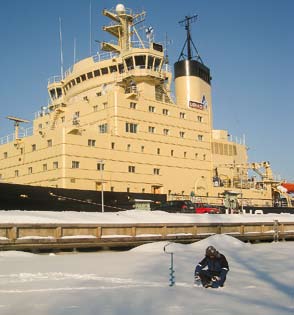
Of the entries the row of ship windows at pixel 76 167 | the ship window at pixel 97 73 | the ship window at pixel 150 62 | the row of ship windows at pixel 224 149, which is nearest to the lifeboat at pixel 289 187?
the row of ship windows at pixel 224 149

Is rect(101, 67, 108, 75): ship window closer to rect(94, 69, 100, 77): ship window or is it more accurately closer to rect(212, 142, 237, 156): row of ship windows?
rect(94, 69, 100, 77): ship window

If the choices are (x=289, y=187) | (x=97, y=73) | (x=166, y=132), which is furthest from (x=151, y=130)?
(x=289, y=187)

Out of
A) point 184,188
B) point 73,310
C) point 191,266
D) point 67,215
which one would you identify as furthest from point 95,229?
point 184,188

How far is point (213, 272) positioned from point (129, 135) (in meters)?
28.1

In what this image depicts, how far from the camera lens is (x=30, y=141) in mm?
37531

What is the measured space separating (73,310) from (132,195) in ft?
88.2

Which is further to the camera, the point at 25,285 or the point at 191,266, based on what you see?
the point at 191,266

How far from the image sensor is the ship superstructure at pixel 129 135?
35.4 meters

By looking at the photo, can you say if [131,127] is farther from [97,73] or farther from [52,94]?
[52,94]

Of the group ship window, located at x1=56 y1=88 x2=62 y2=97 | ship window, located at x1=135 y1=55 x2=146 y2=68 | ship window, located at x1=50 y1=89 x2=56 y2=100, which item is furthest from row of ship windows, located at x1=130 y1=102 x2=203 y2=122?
ship window, located at x1=50 y1=89 x2=56 y2=100

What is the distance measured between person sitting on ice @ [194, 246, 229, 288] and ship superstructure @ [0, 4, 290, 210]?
2238 centimetres

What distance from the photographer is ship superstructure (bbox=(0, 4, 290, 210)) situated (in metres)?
35.4

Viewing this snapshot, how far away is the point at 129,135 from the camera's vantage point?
38156mm

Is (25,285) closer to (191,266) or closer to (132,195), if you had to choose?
(191,266)
